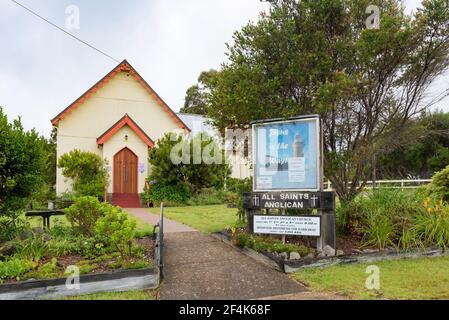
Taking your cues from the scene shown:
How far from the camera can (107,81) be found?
22438 millimetres

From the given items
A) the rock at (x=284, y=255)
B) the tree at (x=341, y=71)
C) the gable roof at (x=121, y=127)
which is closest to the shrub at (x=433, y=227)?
the tree at (x=341, y=71)

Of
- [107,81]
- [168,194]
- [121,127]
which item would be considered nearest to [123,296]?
[168,194]

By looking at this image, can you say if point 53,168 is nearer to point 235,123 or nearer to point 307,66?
point 235,123

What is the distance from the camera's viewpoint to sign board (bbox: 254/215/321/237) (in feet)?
25.1

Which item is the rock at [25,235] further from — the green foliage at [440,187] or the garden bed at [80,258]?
the green foliage at [440,187]

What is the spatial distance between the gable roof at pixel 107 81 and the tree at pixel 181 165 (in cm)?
436

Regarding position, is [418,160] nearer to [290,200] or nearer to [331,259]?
[290,200]

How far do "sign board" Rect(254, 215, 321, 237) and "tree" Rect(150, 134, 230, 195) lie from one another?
36.8ft

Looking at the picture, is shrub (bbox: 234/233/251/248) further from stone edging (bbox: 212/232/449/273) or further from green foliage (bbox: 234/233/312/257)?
stone edging (bbox: 212/232/449/273)

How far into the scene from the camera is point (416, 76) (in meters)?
9.01

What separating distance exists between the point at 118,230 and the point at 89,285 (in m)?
1.21
